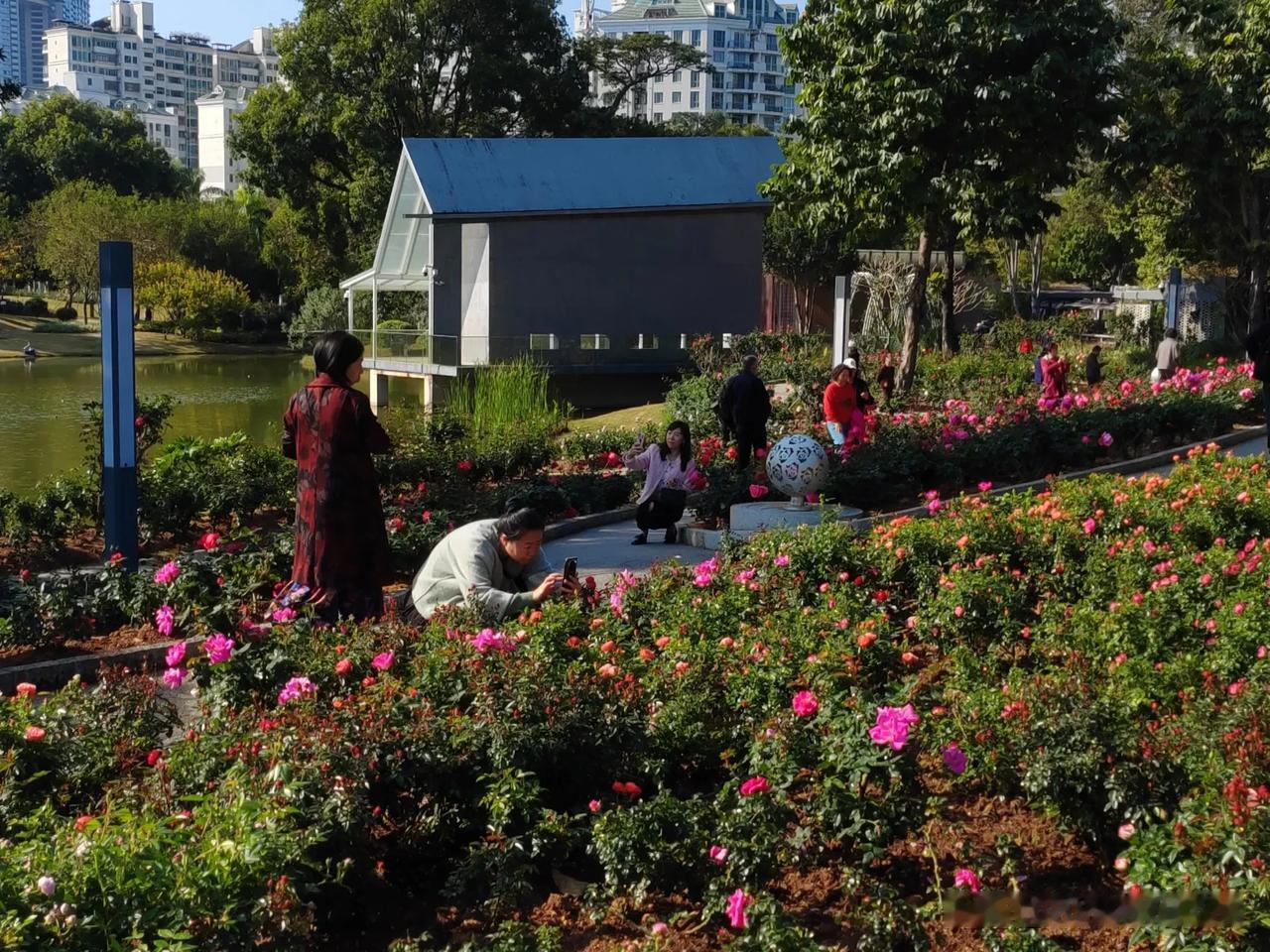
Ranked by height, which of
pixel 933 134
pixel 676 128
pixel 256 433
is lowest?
pixel 256 433

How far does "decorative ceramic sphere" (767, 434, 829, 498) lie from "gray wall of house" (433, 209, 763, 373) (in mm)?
18818

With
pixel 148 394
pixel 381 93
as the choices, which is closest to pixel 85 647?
pixel 148 394

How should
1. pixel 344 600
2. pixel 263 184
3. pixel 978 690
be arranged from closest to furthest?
1. pixel 978 690
2. pixel 344 600
3. pixel 263 184

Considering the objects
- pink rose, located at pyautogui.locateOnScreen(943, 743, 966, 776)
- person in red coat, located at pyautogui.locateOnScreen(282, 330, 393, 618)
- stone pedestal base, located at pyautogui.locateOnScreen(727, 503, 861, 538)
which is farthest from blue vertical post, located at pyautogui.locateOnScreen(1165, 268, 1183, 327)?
pink rose, located at pyautogui.locateOnScreen(943, 743, 966, 776)

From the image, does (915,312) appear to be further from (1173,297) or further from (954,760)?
(954,760)

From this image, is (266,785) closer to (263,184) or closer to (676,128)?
(263,184)

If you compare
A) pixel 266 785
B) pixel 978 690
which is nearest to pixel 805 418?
pixel 978 690

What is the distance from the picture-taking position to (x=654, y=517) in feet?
36.1

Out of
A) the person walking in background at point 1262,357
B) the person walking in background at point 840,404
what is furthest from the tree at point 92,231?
the person walking in background at point 1262,357

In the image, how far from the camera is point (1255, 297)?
27562 millimetres

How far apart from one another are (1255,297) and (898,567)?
2304cm

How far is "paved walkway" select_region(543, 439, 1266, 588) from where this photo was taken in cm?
1023

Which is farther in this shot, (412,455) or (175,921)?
(412,455)

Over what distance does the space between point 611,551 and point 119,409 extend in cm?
377
